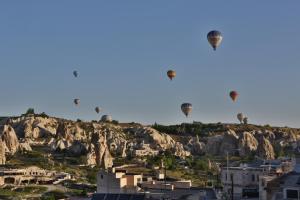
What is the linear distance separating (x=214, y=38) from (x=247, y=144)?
9194cm

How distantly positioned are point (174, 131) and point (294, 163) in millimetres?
143332

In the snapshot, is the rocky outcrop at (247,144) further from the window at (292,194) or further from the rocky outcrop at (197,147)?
the window at (292,194)

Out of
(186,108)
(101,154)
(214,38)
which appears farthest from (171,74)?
(101,154)

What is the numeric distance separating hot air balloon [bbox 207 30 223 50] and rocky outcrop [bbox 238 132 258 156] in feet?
278

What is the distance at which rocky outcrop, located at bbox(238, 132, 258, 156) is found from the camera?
155m

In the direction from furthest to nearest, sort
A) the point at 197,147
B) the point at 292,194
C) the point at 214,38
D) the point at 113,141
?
the point at 197,147
the point at 113,141
the point at 214,38
the point at 292,194

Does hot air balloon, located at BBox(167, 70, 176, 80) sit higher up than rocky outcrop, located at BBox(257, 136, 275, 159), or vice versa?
hot air balloon, located at BBox(167, 70, 176, 80)

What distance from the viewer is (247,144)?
160 meters

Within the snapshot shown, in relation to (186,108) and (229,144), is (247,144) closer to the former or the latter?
(229,144)

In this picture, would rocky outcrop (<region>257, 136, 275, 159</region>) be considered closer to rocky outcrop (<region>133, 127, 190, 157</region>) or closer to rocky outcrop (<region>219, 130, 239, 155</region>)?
rocky outcrop (<region>219, 130, 239, 155</region>)

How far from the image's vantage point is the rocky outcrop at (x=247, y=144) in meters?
155

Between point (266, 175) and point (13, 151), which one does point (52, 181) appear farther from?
point (266, 175)

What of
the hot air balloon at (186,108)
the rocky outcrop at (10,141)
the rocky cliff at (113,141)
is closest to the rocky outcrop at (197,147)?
the rocky cliff at (113,141)

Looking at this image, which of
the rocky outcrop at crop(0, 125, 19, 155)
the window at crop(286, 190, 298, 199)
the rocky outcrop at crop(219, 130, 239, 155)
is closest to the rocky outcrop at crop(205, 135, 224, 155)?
the rocky outcrop at crop(219, 130, 239, 155)
